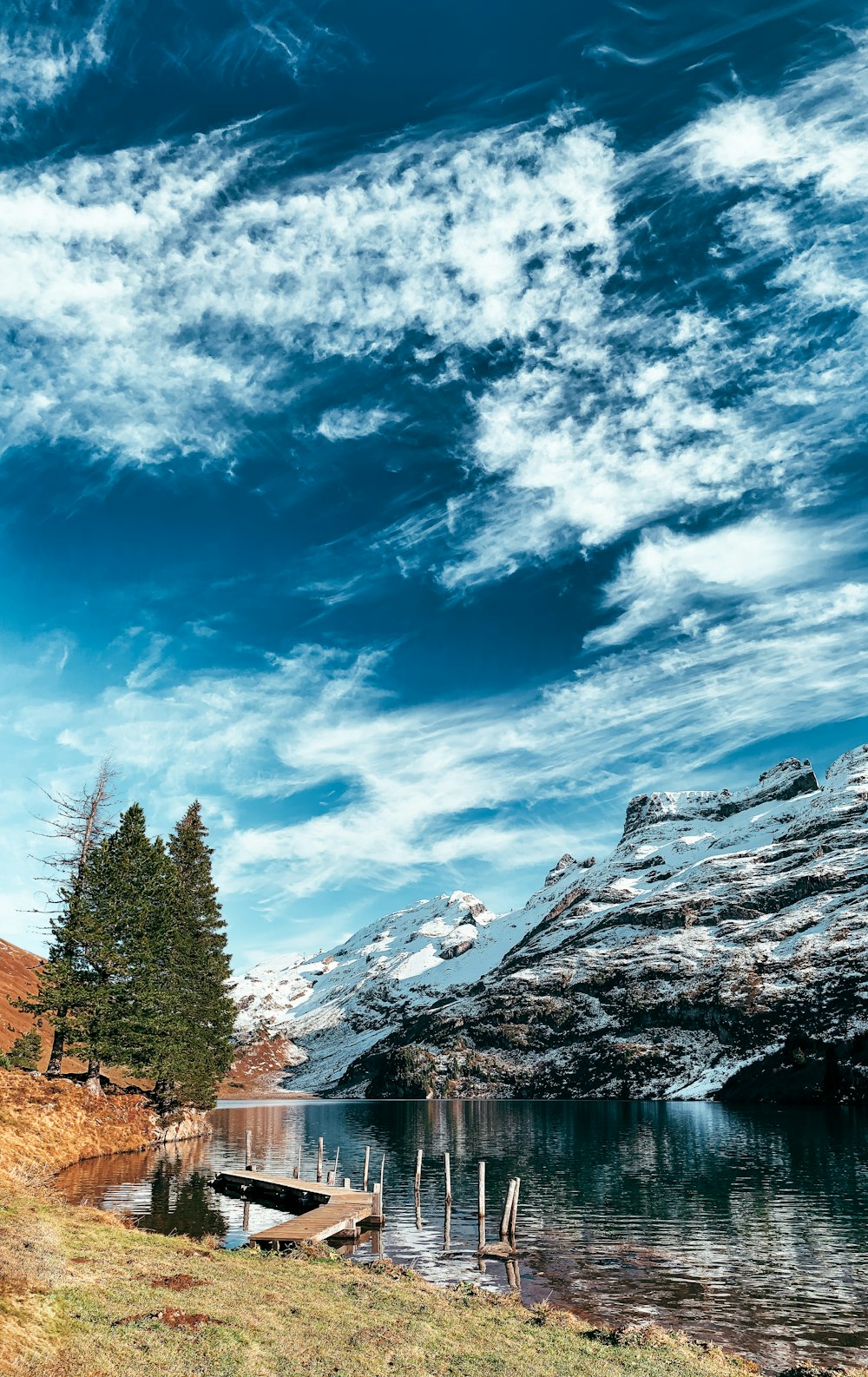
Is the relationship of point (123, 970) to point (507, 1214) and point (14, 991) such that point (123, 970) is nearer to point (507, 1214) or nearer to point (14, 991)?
point (507, 1214)

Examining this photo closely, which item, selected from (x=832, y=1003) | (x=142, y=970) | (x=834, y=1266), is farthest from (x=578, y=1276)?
(x=832, y=1003)

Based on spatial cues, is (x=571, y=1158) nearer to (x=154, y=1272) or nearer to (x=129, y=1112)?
(x=129, y=1112)

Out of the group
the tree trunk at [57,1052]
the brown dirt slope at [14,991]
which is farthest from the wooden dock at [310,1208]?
the brown dirt slope at [14,991]

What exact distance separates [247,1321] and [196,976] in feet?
207

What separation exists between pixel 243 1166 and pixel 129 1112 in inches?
393

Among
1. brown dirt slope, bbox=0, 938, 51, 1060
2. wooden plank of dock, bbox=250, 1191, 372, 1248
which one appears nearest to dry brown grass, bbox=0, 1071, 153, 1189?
wooden plank of dock, bbox=250, 1191, 372, 1248

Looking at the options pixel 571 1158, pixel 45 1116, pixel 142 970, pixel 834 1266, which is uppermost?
pixel 142 970

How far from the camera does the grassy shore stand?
539 inches

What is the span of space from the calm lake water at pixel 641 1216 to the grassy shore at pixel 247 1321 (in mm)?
5343

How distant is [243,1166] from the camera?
A: 6091cm

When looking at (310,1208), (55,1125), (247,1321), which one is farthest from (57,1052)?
(247,1321)

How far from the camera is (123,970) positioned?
60000 mm

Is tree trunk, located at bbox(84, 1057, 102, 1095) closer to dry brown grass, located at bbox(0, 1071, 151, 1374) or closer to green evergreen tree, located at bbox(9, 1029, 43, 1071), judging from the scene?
dry brown grass, located at bbox(0, 1071, 151, 1374)

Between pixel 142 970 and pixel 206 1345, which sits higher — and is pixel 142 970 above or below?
above
